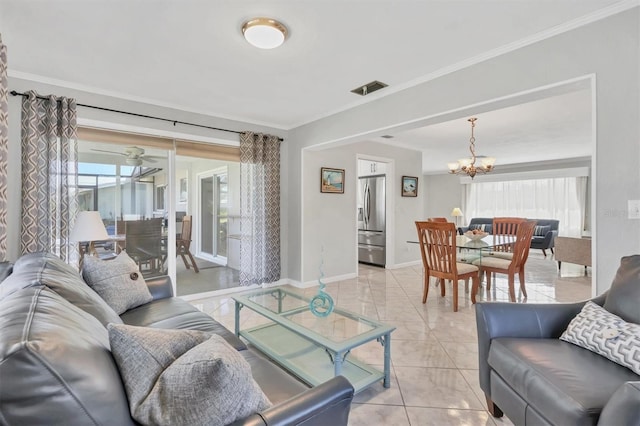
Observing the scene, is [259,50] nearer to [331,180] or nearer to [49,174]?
[49,174]

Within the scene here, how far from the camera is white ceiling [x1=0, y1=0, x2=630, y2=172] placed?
1850 mm

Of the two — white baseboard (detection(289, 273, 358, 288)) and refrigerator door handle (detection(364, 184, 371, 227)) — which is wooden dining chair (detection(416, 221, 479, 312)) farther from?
refrigerator door handle (detection(364, 184, 371, 227))

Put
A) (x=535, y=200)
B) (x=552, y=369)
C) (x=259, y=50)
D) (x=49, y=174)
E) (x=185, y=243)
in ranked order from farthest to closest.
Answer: (x=535, y=200)
(x=185, y=243)
(x=49, y=174)
(x=259, y=50)
(x=552, y=369)

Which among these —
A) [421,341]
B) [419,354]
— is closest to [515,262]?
[421,341]

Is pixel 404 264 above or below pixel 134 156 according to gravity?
below

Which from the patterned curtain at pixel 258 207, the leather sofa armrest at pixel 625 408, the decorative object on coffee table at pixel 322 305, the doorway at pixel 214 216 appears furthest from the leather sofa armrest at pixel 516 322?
the doorway at pixel 214 216

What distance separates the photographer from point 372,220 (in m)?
5.98

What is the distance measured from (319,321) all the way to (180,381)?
1.53m

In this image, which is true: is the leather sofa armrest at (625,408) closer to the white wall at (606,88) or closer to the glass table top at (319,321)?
the glass table top at (319,321)

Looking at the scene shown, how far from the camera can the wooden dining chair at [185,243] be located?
4.27m

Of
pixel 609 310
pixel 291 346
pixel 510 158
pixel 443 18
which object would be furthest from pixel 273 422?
pixel 510 158

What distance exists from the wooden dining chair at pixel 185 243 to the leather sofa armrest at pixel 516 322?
12.3ft

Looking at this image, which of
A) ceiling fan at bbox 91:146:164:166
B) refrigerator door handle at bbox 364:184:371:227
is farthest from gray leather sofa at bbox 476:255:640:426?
refrigerator door handle at bbox 364:184:371:227

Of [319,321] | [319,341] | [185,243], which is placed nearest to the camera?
[319,341]
